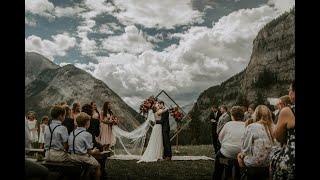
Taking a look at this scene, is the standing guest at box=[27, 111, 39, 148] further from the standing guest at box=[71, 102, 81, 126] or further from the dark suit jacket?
the dark suit jacket

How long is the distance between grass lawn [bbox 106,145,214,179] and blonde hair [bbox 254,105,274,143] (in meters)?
0.95

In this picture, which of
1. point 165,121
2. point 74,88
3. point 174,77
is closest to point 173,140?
point 165,121

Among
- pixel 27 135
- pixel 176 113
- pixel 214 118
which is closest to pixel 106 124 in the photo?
pixel 176 113

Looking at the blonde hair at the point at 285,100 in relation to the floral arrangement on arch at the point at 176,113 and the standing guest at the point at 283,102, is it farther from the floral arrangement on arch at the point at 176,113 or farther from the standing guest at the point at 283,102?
the floral arrangement on arch at the point at 176,113

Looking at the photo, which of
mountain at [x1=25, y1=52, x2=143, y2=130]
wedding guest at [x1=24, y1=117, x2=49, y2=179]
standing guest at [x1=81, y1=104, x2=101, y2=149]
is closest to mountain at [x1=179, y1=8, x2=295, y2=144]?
mountain at [x1=25, y1=52, x2=143, y2=130]

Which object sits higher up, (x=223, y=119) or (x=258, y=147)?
(x=223, y=119)

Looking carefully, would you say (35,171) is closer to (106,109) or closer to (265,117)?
(106,109)

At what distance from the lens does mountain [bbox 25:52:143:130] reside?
974 centimetres

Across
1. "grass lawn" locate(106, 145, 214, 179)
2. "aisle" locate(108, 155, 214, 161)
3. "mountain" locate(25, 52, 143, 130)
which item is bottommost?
"grass lawn" locate(106, 145, 214, 179)

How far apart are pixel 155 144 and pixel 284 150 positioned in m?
2.44

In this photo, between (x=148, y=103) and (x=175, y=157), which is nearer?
(x=175, y=157)

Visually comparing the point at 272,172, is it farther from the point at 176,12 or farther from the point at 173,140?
the point at 176,12

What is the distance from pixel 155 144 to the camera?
32.3 ft

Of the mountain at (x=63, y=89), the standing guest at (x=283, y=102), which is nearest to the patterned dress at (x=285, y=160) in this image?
the standing guest at (x=283, y=102)
